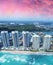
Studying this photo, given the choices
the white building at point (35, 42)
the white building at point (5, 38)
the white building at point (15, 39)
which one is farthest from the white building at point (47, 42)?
the white building at point (5, 38)

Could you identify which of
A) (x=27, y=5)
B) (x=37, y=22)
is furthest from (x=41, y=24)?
(x=27, y=5)

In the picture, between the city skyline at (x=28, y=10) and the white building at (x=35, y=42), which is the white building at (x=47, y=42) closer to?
the white building at (x=35, y=42)

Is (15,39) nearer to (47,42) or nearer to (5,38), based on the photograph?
(5,38)

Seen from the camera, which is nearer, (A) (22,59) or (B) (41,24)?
(A) (22,59)

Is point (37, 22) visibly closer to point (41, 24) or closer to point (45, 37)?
point (41, 24)

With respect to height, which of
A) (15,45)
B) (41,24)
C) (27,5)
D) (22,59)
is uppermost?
(27,5)

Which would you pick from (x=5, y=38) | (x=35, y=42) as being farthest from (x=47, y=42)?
(x=5, y=38)
